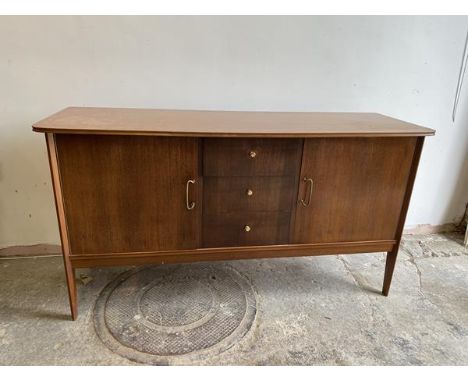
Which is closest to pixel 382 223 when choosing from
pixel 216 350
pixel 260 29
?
pixel 216 350

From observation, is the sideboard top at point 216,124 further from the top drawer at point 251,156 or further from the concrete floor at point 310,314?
the concrete floor at point 310,314

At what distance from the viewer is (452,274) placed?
75.9 inches

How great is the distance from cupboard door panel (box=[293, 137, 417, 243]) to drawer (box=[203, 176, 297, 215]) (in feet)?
0.24

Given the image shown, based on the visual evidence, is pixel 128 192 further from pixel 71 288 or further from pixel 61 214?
pixel 71 288

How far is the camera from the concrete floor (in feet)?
4.38

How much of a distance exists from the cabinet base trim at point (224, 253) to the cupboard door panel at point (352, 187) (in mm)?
35

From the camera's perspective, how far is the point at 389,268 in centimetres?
167

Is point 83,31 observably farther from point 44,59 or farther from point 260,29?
point 260,29

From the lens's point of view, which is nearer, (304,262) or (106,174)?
(106,174)

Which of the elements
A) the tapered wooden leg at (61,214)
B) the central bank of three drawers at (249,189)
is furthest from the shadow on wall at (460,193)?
the tapered wooden leg at (61,214)

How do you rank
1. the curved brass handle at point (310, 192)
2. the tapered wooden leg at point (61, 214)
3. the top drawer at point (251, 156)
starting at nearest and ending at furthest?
1. the tapered wooden leg at point (61, 214)
2. the top drawer at point (251, 156)
3. the curved brass handle at point (310, 192)

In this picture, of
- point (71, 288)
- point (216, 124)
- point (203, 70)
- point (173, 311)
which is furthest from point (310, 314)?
point (203, 70)

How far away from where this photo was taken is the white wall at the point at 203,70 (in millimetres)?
1596
